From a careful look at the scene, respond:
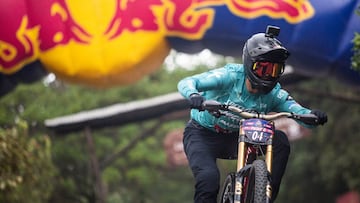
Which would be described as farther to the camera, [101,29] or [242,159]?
[101,29]

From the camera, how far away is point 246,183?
16.9ft

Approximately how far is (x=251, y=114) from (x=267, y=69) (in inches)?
13.2

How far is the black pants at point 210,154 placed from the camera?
213 inches

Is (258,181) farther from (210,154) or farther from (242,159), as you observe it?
(210,154)

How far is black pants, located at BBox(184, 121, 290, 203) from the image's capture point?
5406 mm

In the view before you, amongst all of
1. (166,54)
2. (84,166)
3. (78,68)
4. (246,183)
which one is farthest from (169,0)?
(84,166)

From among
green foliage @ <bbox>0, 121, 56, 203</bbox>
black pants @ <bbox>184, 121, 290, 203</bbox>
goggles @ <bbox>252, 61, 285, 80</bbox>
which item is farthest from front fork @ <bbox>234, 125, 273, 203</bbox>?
green foliage @ <bbox>0, 121, 56, 203</bbox>

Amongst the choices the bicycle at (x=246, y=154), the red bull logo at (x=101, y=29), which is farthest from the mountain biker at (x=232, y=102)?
the red bull logo at (x=101, y=29)

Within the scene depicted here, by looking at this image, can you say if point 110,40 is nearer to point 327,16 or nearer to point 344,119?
point 327,16

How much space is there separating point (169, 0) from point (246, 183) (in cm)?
459

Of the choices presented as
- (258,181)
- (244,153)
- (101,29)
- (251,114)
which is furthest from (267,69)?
(101,29)

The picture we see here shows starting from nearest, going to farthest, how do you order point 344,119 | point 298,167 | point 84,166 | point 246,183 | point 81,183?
point 246,183, point 81,183, point 84,166, point 344,119, point 298,167

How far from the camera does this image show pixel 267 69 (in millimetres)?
5293

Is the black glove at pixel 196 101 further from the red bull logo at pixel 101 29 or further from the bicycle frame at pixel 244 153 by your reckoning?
the red bull logo at pixel 101 29
